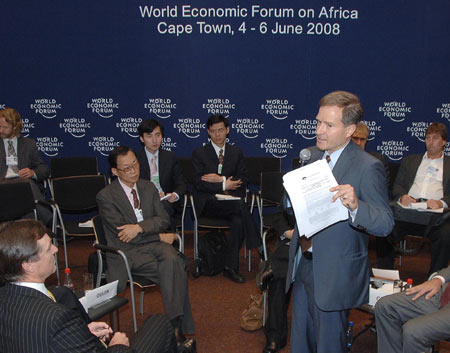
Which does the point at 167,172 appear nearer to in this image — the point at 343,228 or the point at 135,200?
the point at 135,200

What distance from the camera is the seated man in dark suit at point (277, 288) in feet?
11.3

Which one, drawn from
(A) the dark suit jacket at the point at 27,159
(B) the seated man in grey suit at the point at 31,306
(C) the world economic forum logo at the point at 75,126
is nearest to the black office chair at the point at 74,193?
(A) the dark suit jacket at the point at 27,159

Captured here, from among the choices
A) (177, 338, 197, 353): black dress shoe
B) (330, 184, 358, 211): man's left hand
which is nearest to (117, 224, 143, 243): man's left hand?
(177, 338, 197, 353): black dress shoe

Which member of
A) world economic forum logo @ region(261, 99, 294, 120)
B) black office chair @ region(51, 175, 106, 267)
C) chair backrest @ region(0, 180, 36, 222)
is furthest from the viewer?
world economic forum logo @ region(261, 99, 294, 120)

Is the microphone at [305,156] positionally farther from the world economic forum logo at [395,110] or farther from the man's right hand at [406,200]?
the world economic forum logo at [395,110]

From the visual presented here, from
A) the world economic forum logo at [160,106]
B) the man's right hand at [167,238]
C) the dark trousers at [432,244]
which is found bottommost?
the dark trousers at [432,244]

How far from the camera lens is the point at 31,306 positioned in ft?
5.75

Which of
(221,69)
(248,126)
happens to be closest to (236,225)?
(248,126)

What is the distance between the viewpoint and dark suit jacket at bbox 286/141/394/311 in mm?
2162

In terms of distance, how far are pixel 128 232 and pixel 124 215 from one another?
20 centimetres

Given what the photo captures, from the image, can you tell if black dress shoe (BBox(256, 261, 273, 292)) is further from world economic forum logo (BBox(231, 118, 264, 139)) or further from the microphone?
world economic forum logo (BBox(231, 118, 264, 139))

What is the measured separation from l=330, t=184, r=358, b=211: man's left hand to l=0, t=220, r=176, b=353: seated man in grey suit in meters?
1.28

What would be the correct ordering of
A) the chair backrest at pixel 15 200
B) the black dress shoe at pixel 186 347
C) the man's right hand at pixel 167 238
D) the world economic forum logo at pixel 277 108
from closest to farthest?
the black dress shoe at pixel 186 347 < the man's right hand at pixel 167 238 < the chair backrest at pixel 15 200 < the world economic forum logo at pixel 277 108

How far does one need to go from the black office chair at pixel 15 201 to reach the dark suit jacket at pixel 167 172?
134 centimetres
